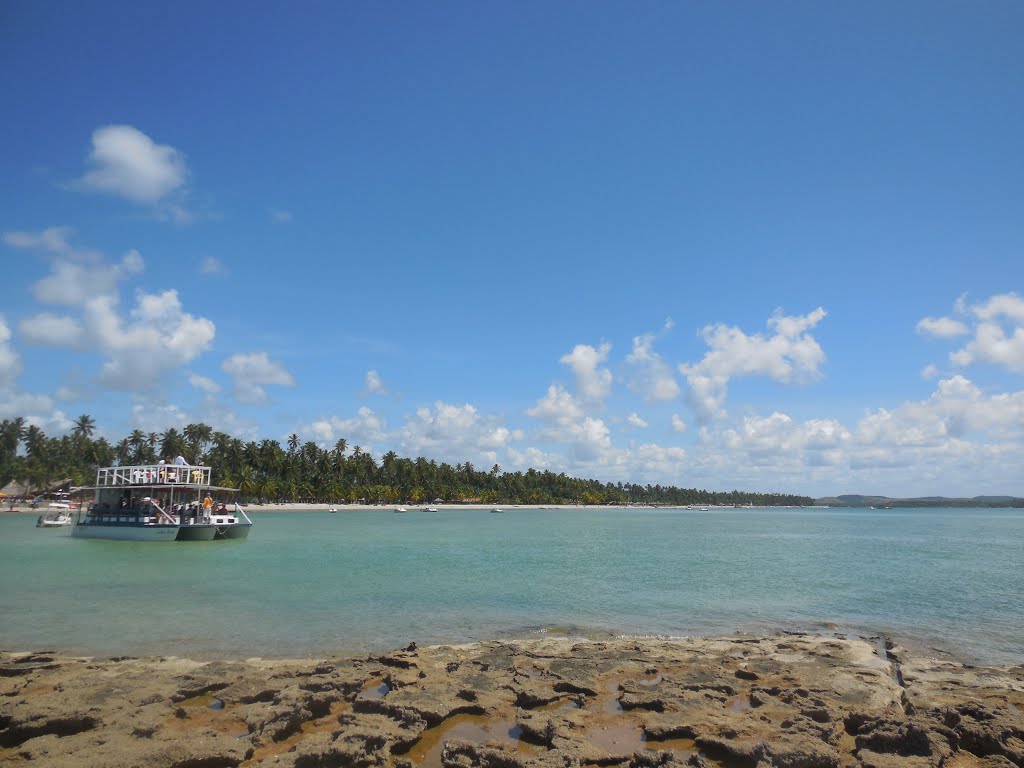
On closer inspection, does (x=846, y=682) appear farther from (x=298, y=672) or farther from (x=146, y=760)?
(x=146, y=760)

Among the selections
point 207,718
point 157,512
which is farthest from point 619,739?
point 157,512

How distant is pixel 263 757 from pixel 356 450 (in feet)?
543

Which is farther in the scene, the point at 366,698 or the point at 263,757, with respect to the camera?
the point at 366,698

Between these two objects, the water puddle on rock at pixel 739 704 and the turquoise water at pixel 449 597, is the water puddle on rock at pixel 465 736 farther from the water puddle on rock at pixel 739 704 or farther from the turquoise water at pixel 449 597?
the turquoise water at pixel 449 597

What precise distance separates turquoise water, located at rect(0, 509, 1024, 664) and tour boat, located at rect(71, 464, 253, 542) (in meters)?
3.26

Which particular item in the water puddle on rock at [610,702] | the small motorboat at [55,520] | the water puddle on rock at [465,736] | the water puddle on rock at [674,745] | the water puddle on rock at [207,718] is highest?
the water puddle on rock at [207,718]

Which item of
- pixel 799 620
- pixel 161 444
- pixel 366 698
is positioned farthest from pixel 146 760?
pixel 161 444

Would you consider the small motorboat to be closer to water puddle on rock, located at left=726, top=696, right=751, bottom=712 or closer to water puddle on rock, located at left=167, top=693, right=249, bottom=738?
water puddle on rock, located at left=167, top=693, right=249, bottom=738

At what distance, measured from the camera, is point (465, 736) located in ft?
36.2

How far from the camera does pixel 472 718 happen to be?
11.9m

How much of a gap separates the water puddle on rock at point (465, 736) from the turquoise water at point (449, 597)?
6.95 m

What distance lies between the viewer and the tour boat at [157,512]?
178 feet

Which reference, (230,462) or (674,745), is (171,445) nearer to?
(230,462)

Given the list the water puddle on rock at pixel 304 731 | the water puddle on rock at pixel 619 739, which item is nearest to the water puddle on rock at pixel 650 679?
the water puddle on rock at pixel 619 739
